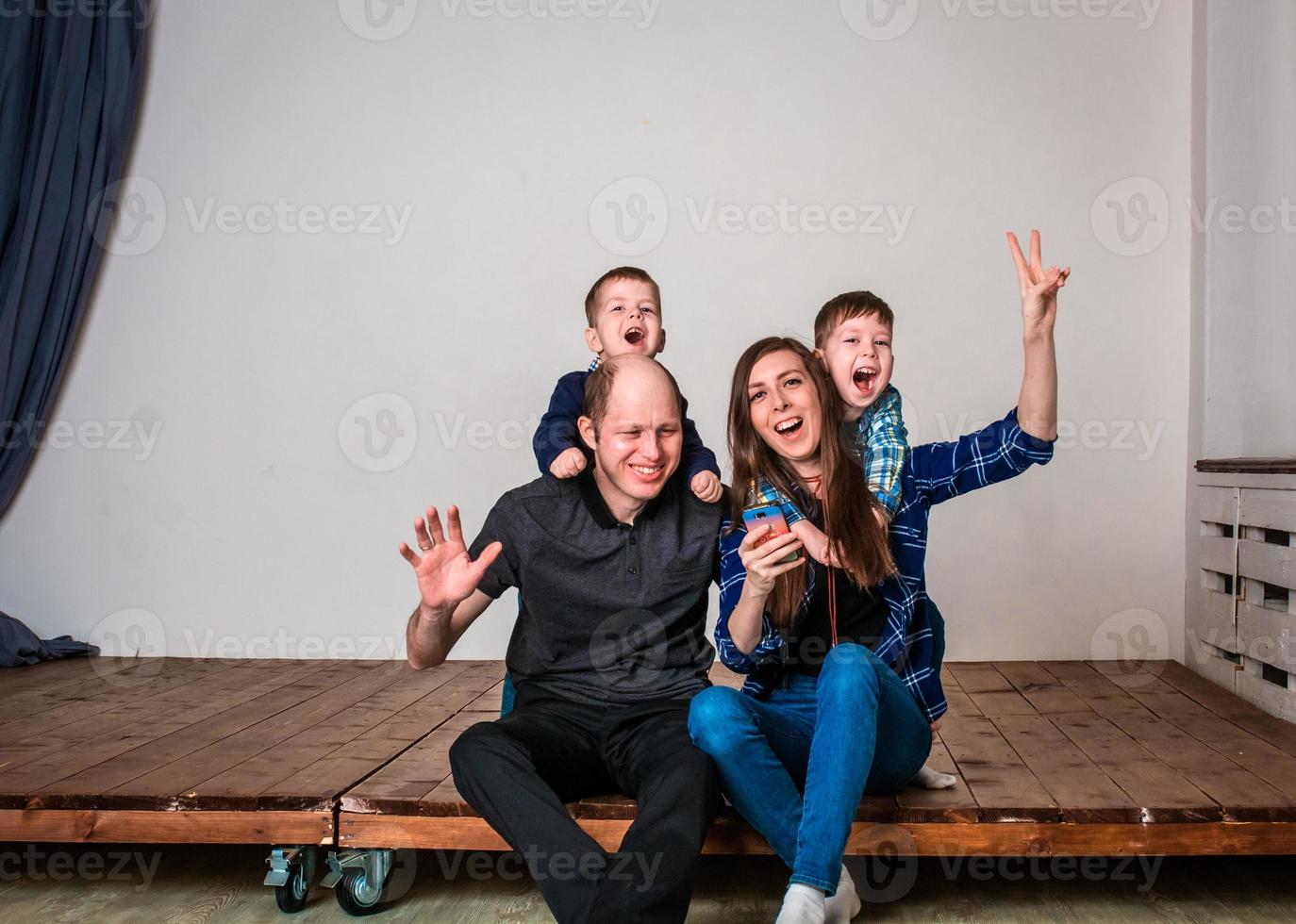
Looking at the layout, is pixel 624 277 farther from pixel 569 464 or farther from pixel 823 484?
pixel 823 484

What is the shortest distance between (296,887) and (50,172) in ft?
10.0

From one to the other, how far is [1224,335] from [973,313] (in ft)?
2.60

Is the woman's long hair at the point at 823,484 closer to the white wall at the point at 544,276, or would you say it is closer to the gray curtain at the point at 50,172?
the white wall at the point at 544,276

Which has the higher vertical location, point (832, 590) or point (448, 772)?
point (832, 590)

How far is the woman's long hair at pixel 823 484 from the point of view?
2.01m

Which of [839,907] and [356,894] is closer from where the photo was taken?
[839,907]

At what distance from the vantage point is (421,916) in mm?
2170

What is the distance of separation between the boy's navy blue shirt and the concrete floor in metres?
0.88

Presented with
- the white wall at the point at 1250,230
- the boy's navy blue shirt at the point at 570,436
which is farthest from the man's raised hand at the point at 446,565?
the white wall at the point at 1250,230

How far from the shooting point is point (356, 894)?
216cm

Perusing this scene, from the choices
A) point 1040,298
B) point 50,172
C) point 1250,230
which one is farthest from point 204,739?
point 1250,230

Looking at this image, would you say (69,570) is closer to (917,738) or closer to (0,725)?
(0,725)

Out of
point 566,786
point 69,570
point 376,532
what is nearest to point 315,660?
point 376,532

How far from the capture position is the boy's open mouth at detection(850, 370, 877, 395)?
222 centimetres
